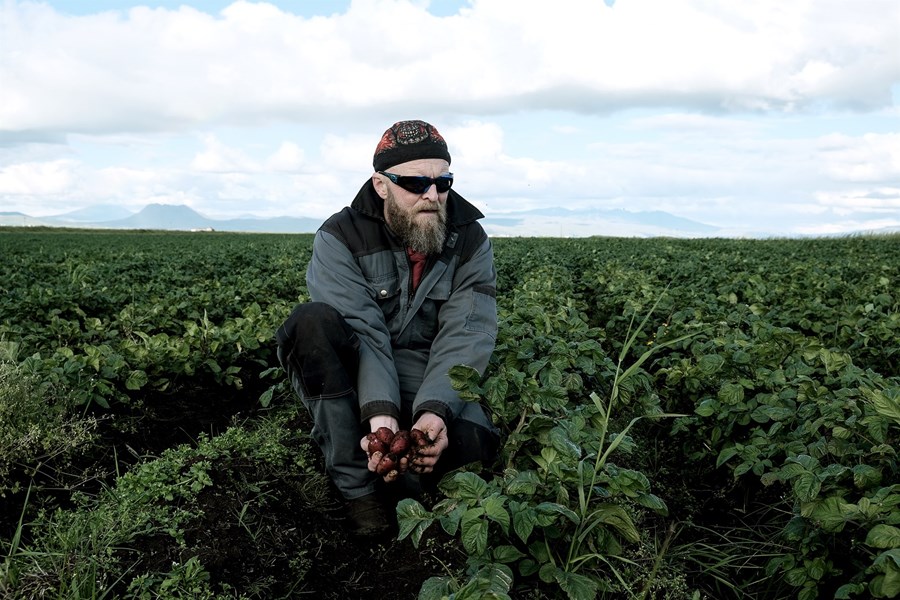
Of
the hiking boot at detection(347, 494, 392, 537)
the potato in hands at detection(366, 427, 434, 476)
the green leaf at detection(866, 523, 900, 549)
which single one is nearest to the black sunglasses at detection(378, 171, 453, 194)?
the potato in hands at detection(366, 427, 434, 476)

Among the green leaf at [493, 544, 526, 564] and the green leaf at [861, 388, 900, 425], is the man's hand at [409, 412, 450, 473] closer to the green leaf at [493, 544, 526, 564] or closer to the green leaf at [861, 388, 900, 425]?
the green leaf at [493, 544, 526, 564]

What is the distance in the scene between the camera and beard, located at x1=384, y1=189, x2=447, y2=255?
11.4 ft

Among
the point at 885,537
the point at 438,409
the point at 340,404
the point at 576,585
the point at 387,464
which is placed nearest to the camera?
the point at 885,537

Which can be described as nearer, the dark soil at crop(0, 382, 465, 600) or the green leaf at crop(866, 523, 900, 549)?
the green leaf at crop(866, 523, 900, 549)

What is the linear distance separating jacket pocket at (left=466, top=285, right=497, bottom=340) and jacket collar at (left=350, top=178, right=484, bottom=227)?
357 millimetres

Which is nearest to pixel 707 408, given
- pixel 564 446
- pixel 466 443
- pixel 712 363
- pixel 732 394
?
pixel 732 394

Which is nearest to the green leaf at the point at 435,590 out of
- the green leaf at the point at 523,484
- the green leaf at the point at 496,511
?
the green leaf at the point at 496,511

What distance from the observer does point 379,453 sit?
285cm

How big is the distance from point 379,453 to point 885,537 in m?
1.68

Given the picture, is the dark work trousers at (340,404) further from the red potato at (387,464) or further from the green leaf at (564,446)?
the green leaf at (564,446)

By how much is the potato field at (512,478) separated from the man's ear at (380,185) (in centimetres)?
102

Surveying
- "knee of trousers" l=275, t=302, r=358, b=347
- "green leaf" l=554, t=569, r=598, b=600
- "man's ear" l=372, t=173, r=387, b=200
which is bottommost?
"green leaf" l=554, t=569, r=598, b=600

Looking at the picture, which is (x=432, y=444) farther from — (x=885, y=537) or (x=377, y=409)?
(x=885, y=537)

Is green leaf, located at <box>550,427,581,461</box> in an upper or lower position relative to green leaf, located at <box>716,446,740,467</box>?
upper
